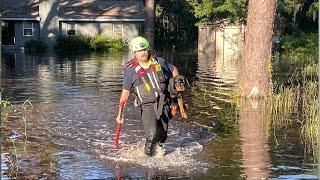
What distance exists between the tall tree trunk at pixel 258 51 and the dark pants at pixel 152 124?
776cm

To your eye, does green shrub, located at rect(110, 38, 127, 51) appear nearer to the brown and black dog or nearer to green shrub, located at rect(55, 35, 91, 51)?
green shrub, located at rect(55, 35, 91, 51)

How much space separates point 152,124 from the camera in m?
9.29

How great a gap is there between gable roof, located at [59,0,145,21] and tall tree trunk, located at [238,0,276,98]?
37.0 m

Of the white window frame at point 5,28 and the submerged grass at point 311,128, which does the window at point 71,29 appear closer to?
the white window frame at point 5,28

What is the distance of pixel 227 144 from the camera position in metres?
11.0

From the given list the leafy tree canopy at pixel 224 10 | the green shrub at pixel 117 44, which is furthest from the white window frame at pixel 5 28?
the leafy tree canopy at pixel 224 10

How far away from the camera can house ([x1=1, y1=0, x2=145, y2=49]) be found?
5269 cm

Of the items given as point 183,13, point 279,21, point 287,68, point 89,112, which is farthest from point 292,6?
point 89,112

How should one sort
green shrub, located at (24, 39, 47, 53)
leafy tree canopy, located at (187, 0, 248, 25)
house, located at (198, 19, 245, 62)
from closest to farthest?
leafy tree canopy, located at (187, 0, 248, 25) < house, located at (198, 19, 245, 62) < green shrub, located at (24, 39, 47, 53)

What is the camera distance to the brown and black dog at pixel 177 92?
9.10 meters

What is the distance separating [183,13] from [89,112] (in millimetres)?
44581

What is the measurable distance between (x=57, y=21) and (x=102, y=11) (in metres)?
4.14

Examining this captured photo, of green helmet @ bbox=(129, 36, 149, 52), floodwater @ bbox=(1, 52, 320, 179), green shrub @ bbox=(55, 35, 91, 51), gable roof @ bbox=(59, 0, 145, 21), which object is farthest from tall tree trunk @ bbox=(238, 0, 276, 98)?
gable roof @ bbox=(59, 0, 145, 21)

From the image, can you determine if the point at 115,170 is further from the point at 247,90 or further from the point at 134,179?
the point at 247,90
